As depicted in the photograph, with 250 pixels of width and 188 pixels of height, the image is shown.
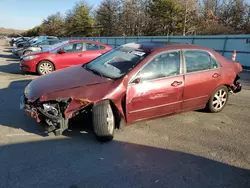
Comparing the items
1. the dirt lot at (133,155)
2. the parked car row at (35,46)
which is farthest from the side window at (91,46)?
the dirt lot at (133,155)

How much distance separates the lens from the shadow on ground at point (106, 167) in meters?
2.67

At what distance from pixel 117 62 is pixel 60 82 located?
3.71 feet

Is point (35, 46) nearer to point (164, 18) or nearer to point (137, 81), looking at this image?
point (137, 81)

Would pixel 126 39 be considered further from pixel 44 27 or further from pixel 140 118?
pixel 44 27

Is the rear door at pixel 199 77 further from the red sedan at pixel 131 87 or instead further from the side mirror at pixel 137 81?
the side mirror at pixel 137 81

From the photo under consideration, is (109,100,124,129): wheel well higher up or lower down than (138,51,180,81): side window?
lower down

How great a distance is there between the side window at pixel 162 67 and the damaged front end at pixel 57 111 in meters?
1.16

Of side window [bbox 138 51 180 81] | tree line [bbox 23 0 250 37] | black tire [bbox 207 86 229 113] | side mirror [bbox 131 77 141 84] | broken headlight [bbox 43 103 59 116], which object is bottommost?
black tire [bbox 207 86 229 113]

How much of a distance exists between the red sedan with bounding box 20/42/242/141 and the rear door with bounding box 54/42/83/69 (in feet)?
15.3

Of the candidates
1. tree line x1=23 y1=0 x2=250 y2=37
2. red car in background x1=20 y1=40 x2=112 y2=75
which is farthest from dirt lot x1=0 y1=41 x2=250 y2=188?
tree line x1=23 y1=0 x2=250 y2=37

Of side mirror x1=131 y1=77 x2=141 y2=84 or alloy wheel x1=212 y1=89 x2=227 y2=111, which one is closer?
side mirror x1=131 y1=77 x2=141 y2=84

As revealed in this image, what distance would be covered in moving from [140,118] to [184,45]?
1.79 meters

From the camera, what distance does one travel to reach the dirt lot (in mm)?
2715

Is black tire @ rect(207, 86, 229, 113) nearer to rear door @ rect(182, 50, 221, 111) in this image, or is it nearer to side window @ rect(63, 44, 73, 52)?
rear door @ rect(182, 50, 221, 111)
